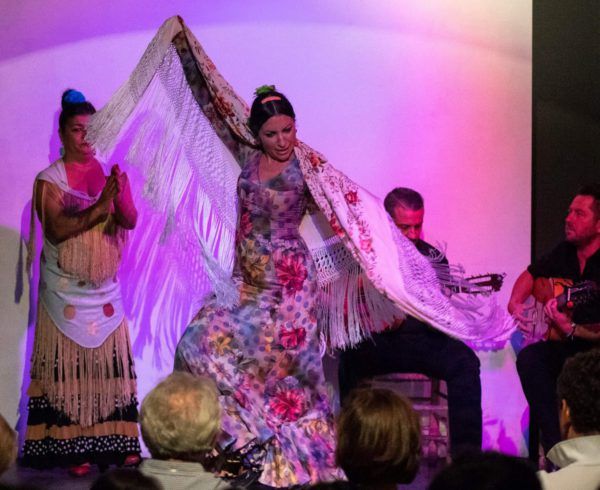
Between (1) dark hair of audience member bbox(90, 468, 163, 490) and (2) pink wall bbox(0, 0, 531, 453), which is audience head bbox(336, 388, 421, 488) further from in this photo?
(2) pink wall bbox(0, 0, 531, 453)

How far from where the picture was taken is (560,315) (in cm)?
457

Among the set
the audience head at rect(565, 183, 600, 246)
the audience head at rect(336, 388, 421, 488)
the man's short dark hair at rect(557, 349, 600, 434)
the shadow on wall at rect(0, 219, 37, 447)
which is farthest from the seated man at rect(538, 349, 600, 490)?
the shadow on wall at rect(0, 219, 37, 447)

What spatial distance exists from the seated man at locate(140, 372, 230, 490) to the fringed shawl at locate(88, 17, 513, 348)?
1788mm

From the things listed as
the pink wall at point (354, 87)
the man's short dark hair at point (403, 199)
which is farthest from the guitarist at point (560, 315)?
the man's short dark hair at point (403, 199)

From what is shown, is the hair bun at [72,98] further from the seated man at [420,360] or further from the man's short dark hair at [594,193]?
the man's short dark hair at [594,193]

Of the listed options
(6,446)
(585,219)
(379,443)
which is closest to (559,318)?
(585,219)

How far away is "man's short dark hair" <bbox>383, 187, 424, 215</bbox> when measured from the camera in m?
4.80

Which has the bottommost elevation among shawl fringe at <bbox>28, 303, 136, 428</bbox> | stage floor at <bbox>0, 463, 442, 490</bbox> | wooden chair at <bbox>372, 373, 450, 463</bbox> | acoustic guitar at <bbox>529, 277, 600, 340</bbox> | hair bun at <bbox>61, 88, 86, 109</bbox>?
stage floor at <bbox>0, 463, 442, 490</bbox>

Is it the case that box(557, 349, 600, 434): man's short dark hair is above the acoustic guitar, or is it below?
below

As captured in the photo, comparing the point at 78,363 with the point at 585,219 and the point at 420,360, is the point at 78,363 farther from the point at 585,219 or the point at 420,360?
the point at 585,219

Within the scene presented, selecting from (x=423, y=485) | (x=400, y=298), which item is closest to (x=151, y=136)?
(x=400, y=298)

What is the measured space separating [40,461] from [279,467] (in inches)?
47.6

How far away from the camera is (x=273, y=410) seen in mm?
4281

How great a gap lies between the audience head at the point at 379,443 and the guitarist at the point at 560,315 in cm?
217
